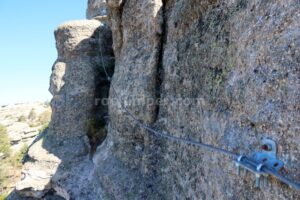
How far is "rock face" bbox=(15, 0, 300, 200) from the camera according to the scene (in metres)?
2.39

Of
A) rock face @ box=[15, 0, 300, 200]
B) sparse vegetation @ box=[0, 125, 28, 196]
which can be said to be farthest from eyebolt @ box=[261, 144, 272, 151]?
sparse vegetation @ box=[0, 125, 28, 196]

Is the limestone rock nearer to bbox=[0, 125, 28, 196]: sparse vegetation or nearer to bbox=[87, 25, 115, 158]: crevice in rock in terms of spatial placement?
bbox=[87, 25, 115, 158]: crevice in rock

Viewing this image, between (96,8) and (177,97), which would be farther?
(96,8)

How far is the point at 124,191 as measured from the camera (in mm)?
5816

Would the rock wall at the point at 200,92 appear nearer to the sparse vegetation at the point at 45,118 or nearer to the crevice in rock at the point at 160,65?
the crevice in rock at the point at 160,65

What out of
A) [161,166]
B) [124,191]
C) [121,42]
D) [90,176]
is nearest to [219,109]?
[161,166]

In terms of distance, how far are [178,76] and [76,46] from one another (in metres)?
6.16

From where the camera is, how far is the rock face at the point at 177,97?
2.39 m

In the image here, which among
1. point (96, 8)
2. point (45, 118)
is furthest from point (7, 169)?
point (45, 118)

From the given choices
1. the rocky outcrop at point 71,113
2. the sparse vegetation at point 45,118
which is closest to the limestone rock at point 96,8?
the rocky outcrop at point 71,113

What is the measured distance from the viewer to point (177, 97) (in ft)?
15.7

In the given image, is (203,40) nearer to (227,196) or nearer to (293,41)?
(293,41)

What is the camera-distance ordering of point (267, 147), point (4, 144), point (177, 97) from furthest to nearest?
1. point (4, 144)
2. point (177, 97)
3. point (267, 147)

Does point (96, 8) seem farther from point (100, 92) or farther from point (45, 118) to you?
point (45, 118)
